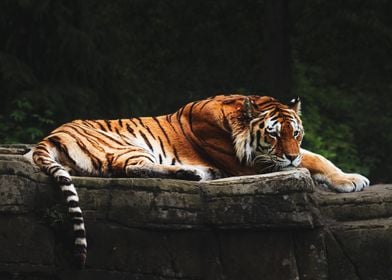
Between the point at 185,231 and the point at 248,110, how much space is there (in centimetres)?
100

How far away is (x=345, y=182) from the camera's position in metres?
6.05

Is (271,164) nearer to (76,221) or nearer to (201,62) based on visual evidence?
(76,221)

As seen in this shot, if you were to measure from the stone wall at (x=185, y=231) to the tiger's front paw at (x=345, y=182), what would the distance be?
Result: 37 cm

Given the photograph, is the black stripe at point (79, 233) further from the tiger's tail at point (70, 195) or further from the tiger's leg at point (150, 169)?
the tiger's leg at point (150, 169)

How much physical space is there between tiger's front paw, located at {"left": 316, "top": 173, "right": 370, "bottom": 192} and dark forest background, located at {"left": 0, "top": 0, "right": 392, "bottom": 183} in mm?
4423

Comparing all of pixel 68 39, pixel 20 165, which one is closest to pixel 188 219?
pixel 20 165

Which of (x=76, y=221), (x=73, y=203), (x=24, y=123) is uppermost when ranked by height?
(x=24, y=123)

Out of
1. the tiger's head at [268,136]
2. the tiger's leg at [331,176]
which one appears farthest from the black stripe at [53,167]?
the tiger's leg at [331,176]

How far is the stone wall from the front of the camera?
5.63 m

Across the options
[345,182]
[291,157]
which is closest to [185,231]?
[291,157]

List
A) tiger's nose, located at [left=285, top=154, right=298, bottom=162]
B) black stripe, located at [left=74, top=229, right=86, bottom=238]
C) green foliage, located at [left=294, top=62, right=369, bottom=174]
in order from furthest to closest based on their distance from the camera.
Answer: green foliage, located at [left=294, top=62, right=369, bottom=174]
tiger's nose, located at [left=285, top=154, right=298, bottom=162]
black stripe, located at [left=74, top=229, right=86, bottom=238]

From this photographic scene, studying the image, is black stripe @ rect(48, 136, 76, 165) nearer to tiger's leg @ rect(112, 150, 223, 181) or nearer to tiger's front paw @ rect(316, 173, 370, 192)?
tiger's leg @ rect(112, 150, 223, 181)

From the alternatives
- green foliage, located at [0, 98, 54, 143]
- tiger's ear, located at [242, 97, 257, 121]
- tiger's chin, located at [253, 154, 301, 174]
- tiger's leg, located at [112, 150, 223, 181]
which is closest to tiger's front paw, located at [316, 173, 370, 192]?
tiger's chin, located at [253, 154, 301, 174]

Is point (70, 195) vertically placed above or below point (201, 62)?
below
